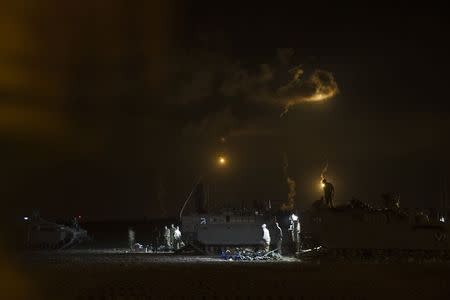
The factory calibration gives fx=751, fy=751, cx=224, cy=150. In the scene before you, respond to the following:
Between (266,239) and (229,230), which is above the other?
(229,230)

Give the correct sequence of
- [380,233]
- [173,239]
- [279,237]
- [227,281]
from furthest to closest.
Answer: [173,239], [279,237], [380,233], [227,281]

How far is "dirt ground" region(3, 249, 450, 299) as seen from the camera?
778 inches

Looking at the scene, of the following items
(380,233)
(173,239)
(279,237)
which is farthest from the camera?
(173,239)

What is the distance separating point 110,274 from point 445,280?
11.3 meters

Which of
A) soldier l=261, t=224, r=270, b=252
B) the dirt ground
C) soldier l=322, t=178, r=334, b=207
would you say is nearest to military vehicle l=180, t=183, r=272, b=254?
soldier l=261, t=224, r=270, b=252

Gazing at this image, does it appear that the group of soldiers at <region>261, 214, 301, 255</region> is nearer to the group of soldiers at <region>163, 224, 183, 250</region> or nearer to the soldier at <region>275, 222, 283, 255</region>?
the soldier at <region>275, 222, 283, 255</region>

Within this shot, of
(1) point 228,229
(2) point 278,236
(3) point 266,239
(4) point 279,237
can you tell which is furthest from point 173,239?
(3) point 266,239

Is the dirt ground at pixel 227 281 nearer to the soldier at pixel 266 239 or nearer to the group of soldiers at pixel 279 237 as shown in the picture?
the group of soldiers at pixel 279 237

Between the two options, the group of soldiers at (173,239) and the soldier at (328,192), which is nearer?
the soldier at (328,192)

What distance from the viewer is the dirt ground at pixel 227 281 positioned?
1977cm

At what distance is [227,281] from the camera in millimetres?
23688

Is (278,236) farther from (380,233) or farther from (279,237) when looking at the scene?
(380,233)

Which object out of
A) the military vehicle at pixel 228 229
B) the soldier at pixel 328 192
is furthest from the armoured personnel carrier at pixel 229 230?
the soldier at pixel 328 192

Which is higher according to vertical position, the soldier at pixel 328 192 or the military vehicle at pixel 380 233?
the soldier at pixel 328 192
